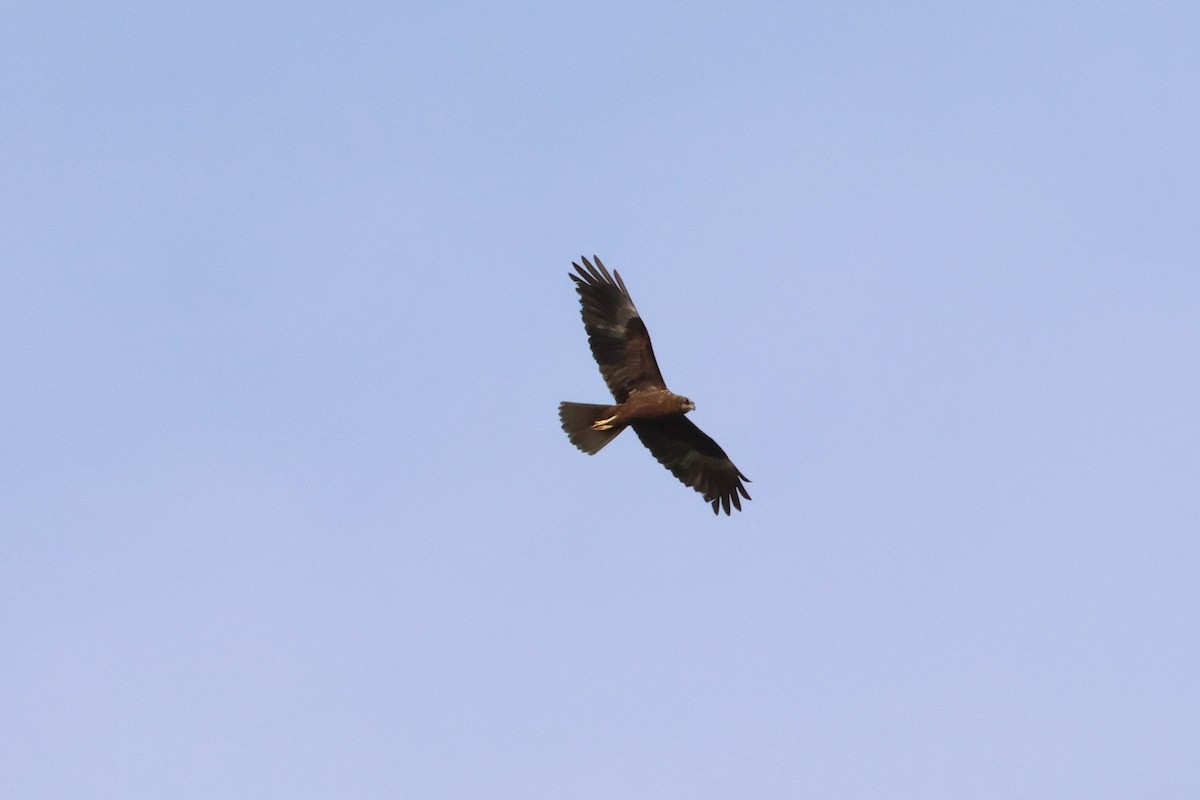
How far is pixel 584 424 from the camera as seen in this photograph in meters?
22.9

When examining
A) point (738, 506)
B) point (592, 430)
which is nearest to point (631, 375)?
point (592, 430)

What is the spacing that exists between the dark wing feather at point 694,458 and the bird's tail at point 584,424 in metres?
0.61

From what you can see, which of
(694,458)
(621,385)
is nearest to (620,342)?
(621,385)

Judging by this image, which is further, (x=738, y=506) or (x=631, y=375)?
(x=738, y=506)

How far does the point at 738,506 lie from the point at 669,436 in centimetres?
174

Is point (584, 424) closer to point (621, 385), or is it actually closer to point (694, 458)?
point (621, 385)

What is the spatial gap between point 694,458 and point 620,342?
2.25 metres

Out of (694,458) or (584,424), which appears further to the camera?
(694,458)

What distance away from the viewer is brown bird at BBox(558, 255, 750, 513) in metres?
22.9

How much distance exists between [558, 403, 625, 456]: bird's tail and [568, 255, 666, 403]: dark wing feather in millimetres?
396

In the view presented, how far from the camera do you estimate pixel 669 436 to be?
24.0m

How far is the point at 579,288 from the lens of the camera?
77.2ft

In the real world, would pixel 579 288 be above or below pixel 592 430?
above

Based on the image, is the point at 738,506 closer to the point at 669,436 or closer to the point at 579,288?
the point at 669,436
